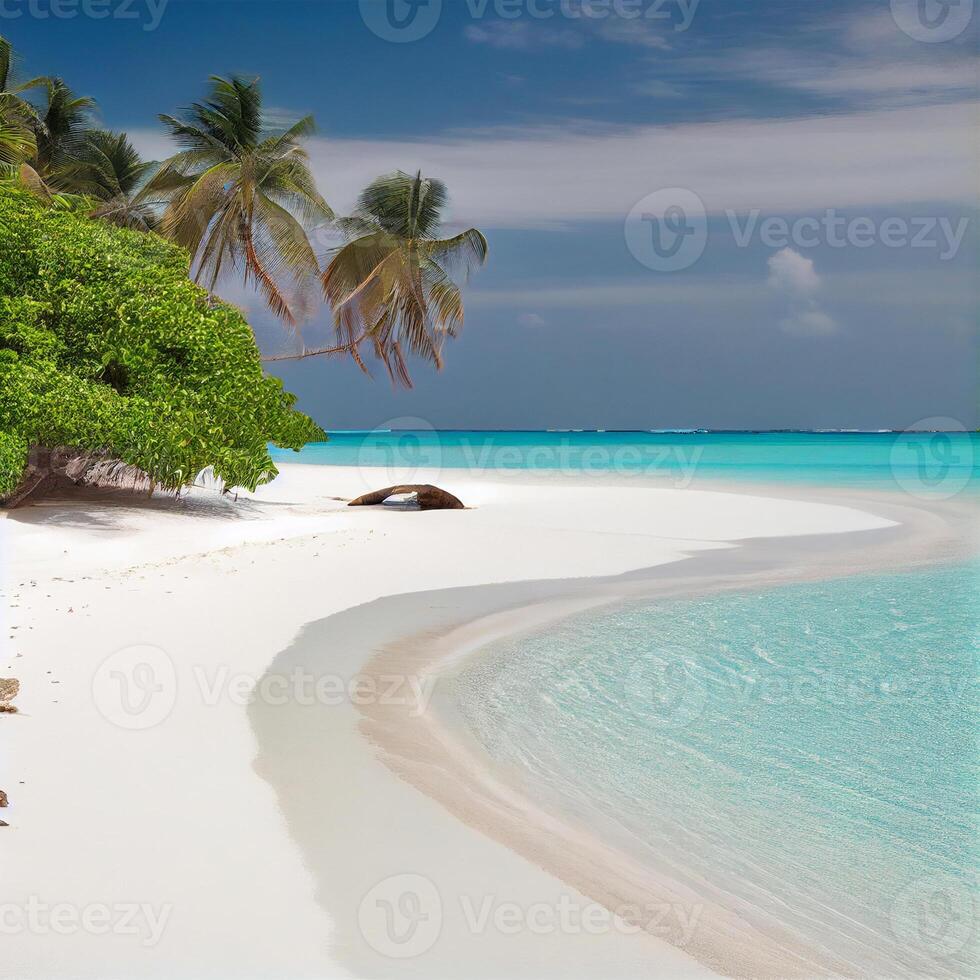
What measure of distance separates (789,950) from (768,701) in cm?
365

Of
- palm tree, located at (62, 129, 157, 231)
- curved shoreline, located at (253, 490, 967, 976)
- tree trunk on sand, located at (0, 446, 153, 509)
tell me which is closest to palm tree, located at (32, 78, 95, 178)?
palm tree, located at (62, 129, 157, 231)

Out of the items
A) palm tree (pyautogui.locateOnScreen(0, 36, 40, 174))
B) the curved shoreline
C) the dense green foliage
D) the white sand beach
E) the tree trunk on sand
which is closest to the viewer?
the white sand beach

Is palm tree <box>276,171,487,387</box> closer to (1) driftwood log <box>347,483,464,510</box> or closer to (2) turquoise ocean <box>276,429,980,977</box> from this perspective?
(1) driftwood log <box>347,483,464,510</box>

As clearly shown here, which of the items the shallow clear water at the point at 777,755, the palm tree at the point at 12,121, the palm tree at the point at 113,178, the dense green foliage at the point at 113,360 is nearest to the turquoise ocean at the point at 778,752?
the shallow clear water at the point at 777,755

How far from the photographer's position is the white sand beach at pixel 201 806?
336 cm

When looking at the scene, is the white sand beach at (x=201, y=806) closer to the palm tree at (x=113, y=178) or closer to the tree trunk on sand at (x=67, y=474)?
the tree trunk on sand at (x=67, y=474)

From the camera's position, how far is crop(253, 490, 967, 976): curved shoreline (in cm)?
381

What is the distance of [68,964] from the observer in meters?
3.20

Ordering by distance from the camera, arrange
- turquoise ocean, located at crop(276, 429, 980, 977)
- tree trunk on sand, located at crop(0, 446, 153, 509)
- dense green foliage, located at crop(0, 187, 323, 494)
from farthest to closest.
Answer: tree trunk on sand, located at crop(0, 446, 153, 509) < dense green foliage, located at crop(0, 187, 323, 494) < turquoise ocean, located at crop(276, 429, 980, 977)

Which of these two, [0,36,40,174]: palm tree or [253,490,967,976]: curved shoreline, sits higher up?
[0,36,40,174]: palm tree

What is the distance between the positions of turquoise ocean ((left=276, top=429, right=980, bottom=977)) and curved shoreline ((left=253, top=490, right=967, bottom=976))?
0.19 m

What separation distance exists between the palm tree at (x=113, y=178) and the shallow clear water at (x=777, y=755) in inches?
825

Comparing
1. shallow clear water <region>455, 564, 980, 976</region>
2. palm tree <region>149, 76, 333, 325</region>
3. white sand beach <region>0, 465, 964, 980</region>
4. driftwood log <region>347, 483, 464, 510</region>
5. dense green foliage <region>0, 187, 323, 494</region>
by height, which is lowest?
white sand beach <region>0, 465, 964, 980</region>

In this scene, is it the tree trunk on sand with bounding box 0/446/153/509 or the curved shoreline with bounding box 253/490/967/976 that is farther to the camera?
the tree trunk on sand with bounding box 0/446/153/509
